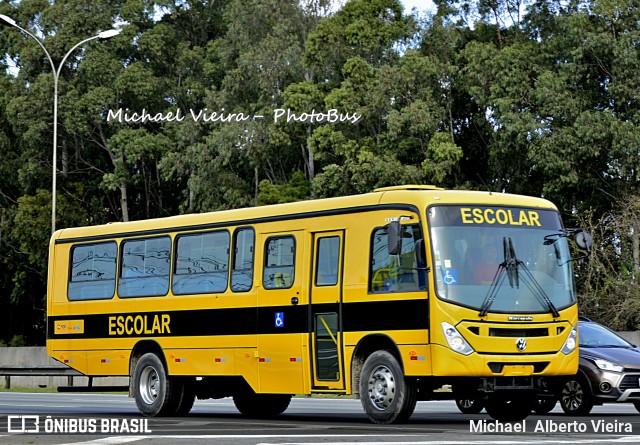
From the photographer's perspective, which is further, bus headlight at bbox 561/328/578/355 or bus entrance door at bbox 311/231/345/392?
bus entrance door at bbox 311/231/345/392

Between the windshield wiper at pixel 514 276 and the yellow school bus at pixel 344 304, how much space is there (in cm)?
2

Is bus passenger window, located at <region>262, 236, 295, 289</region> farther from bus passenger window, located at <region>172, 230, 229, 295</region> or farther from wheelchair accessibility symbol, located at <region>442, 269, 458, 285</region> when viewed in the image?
wheelchair accessibility symbol, located at <region>442, 269, 458, 285</region>

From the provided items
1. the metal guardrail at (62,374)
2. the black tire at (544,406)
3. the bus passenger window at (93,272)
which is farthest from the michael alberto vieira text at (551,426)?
the bus passenger window at (93,272)

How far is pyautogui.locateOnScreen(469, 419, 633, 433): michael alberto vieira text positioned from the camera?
16.4 metres

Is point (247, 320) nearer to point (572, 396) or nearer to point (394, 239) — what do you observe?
point (394, 239)

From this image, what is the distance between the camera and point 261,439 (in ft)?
47.8

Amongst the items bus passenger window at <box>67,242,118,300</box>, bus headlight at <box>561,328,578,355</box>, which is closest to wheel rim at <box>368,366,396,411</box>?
bus headlight at <box>561,328,578,355</box>

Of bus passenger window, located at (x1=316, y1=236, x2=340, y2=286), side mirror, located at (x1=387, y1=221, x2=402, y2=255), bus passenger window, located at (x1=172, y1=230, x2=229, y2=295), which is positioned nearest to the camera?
side mirror, located at (x1=387, y1=221, x2=402, y2=255)

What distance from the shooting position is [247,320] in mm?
20250

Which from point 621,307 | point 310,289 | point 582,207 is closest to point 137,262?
point 310,289

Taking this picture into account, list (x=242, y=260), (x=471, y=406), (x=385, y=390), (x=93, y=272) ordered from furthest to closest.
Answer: (x=93, y=272) < (x=471, y=406) < (x=242, y=260) < (x=385, y=390)

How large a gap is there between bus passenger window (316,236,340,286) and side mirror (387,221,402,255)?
159 centimetres

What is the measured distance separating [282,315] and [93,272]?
17.0 feet

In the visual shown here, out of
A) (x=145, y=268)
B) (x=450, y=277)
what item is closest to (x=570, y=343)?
(x=450, y=277)
